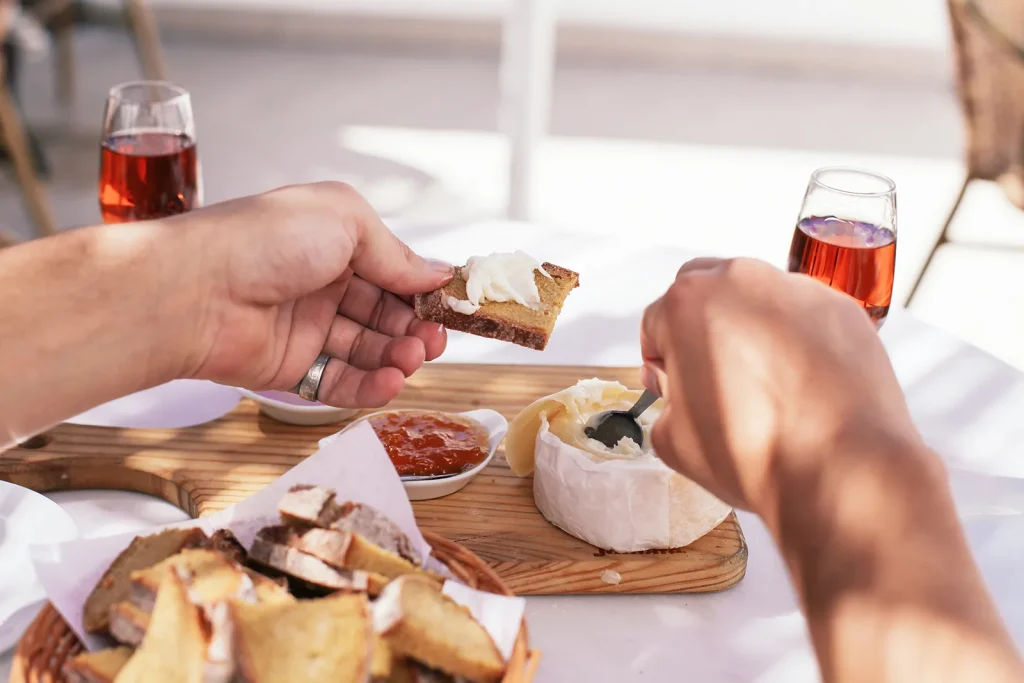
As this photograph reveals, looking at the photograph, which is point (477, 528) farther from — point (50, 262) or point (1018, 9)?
point (1018, 9)

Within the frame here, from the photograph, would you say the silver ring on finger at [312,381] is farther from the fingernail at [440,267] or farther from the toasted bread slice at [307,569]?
the toasted bread slice at [307,569]

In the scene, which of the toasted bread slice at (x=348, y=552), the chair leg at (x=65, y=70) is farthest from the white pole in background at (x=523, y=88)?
the chair leg at (x=65, y=70)

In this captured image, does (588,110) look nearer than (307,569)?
No

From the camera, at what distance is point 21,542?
50.1 inches

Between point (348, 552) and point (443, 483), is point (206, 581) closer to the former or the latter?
point (348, 552)

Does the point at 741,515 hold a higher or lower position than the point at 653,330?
lower

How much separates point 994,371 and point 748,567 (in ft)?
2.36

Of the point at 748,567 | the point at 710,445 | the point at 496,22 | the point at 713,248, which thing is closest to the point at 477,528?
the point at 748,567

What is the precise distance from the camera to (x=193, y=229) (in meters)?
1.39

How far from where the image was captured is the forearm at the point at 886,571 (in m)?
0.79

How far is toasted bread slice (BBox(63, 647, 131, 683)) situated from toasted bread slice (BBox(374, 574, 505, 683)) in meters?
0.24

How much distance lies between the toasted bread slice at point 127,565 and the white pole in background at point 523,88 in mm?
2814

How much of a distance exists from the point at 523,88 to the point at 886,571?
126 inches

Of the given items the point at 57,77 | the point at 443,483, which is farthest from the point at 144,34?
the point at 443,483
